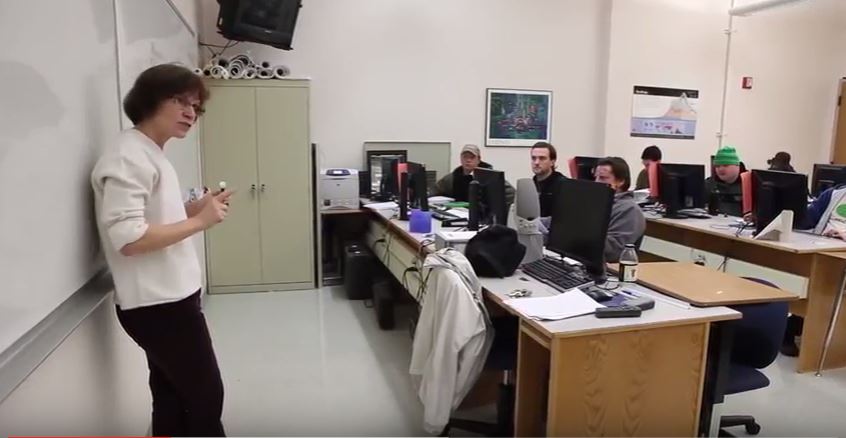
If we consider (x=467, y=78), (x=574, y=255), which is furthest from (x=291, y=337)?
(x=467, y=78)

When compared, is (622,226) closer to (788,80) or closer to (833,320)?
(833,320)

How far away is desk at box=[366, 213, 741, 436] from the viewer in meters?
1.83

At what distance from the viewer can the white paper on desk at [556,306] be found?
1.94m

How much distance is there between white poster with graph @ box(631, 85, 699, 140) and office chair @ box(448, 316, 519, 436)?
4938 mm

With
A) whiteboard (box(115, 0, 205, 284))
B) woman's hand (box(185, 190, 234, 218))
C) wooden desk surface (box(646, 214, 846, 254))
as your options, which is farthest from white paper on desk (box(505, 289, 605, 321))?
wooden desk surface (box(646, 214, 846, 254))

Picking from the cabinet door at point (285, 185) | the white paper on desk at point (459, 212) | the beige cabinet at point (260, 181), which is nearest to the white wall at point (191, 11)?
the beige cabinet at point (260, 181)

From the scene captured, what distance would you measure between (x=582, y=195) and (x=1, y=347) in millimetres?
2087

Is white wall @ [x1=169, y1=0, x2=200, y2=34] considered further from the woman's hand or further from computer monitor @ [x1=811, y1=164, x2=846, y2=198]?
computer monitor @ [x1=811, y1=164, x2=846, y2=198]

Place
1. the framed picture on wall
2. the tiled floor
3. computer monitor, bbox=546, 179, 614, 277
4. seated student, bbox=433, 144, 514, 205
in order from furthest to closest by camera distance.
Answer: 1. the framed picture on wall
2. seated student, bbox=433, 144, 514, 205
3. the tiled floor
4. computer monitor, bbox=546, 179, 614, 277

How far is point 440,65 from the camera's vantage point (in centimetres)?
592

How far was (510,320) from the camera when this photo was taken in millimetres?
2590

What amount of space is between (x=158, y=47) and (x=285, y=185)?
6.88 ft

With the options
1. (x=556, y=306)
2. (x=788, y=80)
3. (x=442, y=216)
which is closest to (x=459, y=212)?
(x=442, y=216)

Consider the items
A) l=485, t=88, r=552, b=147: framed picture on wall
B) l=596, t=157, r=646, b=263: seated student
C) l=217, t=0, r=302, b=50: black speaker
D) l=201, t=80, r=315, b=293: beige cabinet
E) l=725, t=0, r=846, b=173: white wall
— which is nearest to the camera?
l=596, t=157, r=646, b=263: seated student
